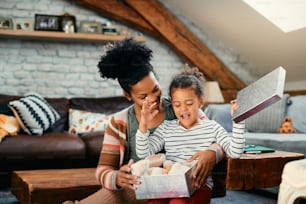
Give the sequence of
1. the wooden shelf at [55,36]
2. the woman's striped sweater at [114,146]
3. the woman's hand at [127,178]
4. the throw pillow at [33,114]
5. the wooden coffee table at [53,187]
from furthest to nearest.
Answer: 1. the wooden shelf at [55,36]
2. the throw pillow at [33,114]
3. the wooden coffee table at [53,187]
4. the woman's striped sweater at [114,146]
5. the woman's hand at [127,178]

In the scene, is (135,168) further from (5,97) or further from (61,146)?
(5,97)

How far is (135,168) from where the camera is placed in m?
1.32

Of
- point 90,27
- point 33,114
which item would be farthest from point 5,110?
point 90,27

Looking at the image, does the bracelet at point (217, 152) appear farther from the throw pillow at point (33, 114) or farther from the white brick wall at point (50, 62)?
the white brick wall at point (50, 62)

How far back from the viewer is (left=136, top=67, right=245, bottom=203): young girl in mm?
1403

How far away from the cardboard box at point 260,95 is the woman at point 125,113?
0.23 m

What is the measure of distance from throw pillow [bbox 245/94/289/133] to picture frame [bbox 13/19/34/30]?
2.34 meters

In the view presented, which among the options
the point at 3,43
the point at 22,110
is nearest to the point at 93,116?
the point at 22,110

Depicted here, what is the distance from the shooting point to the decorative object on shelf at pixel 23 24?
422 cm

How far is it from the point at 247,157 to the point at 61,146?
196 centimetres

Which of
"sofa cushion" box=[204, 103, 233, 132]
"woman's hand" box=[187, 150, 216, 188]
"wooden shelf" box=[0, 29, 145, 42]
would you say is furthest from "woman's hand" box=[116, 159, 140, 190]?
"wooden shelf" box=[0, 29, 145, 42]

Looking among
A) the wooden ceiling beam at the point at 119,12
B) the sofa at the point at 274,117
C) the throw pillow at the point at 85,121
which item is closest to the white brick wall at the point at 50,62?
the wooden ceiling beam at the point at 119,12

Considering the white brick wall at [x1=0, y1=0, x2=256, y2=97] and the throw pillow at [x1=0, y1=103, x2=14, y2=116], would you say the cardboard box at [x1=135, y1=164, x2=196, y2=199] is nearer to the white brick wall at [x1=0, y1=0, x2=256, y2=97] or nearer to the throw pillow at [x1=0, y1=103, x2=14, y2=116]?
the throw pillow at [x1=0, y1=103, x2=14, y2=116]

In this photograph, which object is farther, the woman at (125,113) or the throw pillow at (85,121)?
the throw pillow at (85,121)
